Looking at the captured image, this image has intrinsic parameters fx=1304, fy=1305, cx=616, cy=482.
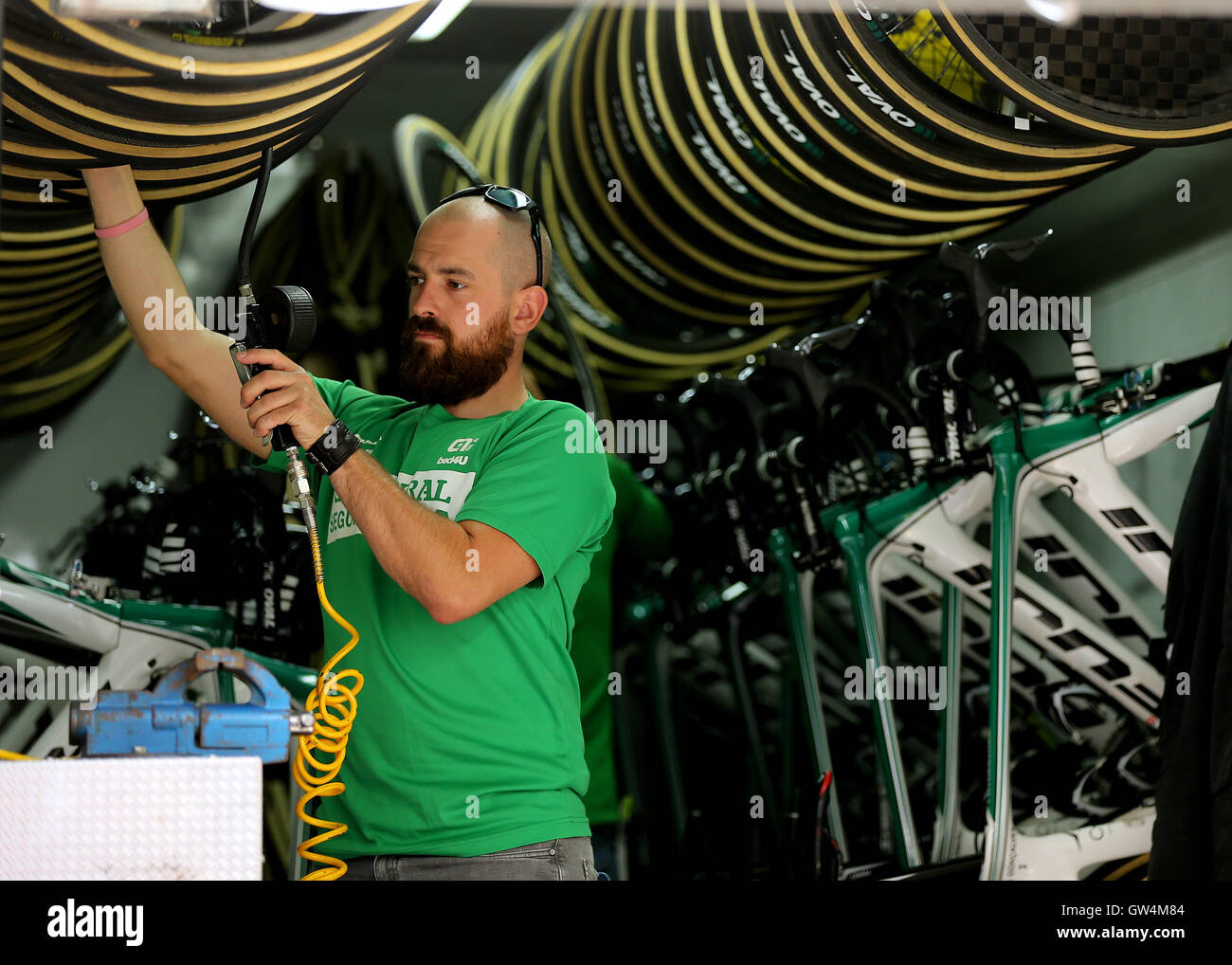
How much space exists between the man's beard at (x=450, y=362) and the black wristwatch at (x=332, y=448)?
336mm

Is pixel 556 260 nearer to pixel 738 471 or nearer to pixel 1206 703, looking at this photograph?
pixel 738 471

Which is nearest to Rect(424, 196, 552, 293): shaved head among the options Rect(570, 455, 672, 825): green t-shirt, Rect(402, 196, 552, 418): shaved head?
Rect(402, 196, 552, 418): shaved head

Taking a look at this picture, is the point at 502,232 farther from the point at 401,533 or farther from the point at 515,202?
the point at 401,533

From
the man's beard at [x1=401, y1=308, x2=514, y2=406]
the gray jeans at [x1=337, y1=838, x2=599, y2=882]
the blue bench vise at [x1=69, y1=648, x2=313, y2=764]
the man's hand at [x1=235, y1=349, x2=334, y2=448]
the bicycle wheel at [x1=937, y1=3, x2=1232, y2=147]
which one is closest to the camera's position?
the blue bench vise at [x1=69, y1=648, x2=313, y2=764]

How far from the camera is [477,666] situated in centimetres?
211

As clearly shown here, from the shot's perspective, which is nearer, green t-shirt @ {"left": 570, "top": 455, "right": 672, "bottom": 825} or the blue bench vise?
the blue bench vise

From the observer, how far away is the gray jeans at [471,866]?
2.02 meters

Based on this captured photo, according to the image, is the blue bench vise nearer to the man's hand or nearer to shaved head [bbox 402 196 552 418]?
the man's hand

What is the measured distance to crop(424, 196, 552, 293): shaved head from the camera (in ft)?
7.51

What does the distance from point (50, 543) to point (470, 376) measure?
1.40 metres

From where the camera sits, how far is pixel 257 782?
1651mm

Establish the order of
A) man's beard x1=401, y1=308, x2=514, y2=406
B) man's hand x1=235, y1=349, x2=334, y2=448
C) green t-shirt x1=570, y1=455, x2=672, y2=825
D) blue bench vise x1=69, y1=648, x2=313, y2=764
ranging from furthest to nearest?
green t-shirt x1=570, y1=455, x2=672, y2=825 < man's beard x1=401, y1=308, x2=514, y2=406 < man's hand x1=235, y1=349, x2=334, y2=448 < blue bench vise x1=69, y1=648, x2=313, y2=764

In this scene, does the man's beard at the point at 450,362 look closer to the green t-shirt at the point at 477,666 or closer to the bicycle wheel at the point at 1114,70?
the green t-shirt at the point at 477,666

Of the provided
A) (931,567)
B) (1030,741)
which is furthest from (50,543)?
(1030,741)
